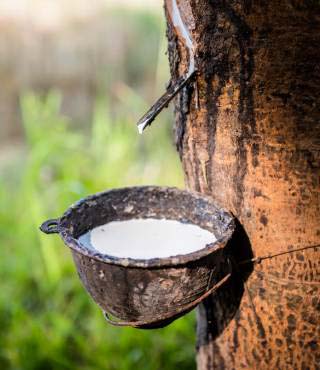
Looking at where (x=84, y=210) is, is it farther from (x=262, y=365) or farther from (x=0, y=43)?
(x=0, y=43)

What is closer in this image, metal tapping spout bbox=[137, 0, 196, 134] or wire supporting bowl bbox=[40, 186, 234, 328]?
wire supporting bowl bbox=[40, 186, 234, 328]

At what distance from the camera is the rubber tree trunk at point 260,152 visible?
54.4 inches

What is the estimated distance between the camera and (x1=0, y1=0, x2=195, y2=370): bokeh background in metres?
2.74

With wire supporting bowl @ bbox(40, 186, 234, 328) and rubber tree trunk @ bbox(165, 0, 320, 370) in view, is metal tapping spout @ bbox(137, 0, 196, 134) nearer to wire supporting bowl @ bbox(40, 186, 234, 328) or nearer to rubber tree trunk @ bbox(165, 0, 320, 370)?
→ rubber tree trunk @ bbox(165, 0, 320, 370)

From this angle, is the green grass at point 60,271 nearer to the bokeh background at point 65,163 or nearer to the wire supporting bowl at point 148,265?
the bokeh background at point 65,163

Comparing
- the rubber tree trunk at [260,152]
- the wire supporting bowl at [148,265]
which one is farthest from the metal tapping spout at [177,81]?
the wire supporting bowl at [148,265]

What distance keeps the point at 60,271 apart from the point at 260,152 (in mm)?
2061

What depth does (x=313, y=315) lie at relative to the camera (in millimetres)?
1571

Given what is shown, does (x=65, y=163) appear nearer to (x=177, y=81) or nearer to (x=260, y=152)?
(x=177, y=81)

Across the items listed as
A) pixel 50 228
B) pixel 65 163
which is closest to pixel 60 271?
pixel 65 163

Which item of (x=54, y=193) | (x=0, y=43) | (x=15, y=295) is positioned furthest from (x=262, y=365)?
(x=0, y=43)

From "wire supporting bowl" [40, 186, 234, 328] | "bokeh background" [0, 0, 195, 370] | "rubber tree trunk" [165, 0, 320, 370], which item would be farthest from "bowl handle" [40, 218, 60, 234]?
"bokeh background" [0, 0, 195, 370]

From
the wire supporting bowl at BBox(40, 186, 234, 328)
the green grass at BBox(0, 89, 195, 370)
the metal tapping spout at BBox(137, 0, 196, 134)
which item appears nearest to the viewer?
the wire supporting bowl at BBox(40, 186, 234, 328)

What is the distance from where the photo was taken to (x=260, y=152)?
1.50 meters
